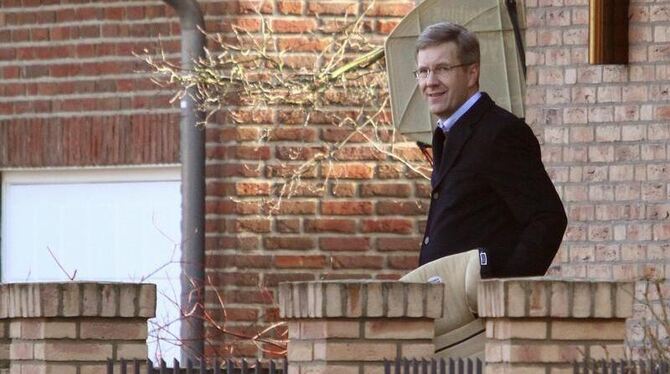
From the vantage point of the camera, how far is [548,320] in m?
5.73

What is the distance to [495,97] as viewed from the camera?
386 inches

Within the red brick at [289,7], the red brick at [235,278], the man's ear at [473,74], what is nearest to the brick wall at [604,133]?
Answer: the red brick at [289,7]

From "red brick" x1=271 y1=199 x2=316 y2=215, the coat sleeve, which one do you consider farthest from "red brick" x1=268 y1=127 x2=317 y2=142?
the coat sleeve

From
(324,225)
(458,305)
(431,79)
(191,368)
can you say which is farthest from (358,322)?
(324,225)

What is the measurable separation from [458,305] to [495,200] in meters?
0.52

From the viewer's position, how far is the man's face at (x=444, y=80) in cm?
675

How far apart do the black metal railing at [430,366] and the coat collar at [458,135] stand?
1.02 metres

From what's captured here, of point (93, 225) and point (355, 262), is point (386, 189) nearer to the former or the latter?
point (355, 262)

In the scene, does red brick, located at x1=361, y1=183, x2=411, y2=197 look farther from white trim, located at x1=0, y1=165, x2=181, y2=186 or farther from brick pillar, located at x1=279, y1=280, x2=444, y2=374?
brick pillar, located at x1=279, y1=280, x2=444, y2=374

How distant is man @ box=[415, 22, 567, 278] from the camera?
6.49 meters

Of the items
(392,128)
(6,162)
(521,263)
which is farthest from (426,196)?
(521,263)

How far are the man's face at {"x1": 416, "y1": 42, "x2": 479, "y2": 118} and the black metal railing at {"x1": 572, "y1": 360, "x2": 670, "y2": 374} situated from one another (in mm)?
1328

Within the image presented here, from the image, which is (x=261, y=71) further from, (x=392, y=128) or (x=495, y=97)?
(x=495, y=97)

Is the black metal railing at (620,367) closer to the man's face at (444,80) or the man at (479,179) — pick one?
the man at (479,179)
